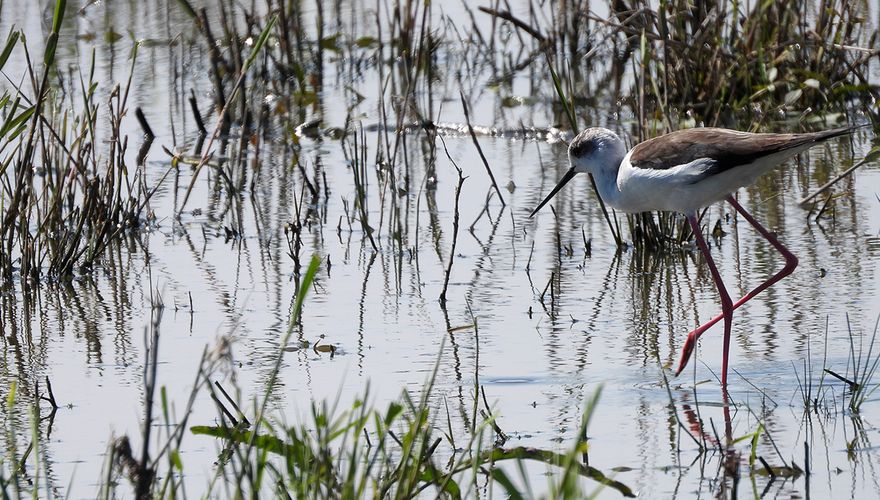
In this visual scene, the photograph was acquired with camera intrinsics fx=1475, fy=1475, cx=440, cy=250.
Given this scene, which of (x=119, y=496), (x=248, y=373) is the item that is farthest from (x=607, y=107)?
(x=119, y=496)

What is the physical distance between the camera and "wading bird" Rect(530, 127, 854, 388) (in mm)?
4656

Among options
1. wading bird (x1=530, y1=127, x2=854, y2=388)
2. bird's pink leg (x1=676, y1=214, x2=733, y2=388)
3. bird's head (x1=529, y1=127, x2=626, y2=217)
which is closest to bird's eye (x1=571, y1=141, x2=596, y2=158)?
Answer: bird's head (x1=529, y1=127, x2=626, y2=217)

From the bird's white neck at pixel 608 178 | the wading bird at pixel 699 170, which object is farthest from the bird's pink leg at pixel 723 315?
the bird's white neck at pixel 608 178

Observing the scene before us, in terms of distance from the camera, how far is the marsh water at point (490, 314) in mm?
3932

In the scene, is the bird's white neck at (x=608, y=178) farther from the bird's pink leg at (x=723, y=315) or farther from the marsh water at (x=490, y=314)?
the marsh water at (x=490, y=314)

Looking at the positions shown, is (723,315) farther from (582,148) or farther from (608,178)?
(582,148)

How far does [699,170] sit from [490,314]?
0.93 metres

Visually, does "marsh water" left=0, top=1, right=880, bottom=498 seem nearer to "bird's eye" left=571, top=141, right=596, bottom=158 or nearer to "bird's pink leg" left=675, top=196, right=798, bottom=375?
"bird's pink leg" left=675, top=196, right=798, bottom=375

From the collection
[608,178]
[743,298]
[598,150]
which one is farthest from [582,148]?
[743,298]

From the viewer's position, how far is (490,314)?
5211mm

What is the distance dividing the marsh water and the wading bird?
16cm

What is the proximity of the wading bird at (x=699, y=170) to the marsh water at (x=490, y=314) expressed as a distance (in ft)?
A: 0.52

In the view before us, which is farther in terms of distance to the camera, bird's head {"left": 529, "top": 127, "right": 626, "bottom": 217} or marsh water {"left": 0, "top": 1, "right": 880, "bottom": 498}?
bird's head {"left": 529, "top": 127, "right": 626, "bottom": 217}

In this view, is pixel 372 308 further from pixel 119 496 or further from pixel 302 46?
pixel 302 46
